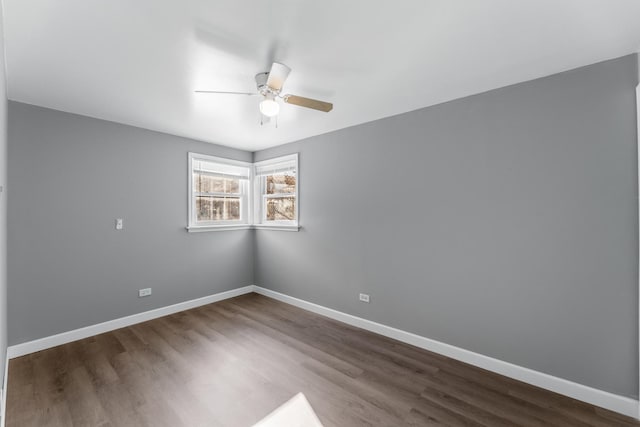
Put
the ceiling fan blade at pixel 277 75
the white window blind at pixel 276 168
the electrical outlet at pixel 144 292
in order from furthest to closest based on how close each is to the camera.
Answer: the white window blind at pixel 276 168
the electrical outlet at pixel 144 292
the ceiling fan blade at pixel 277 75

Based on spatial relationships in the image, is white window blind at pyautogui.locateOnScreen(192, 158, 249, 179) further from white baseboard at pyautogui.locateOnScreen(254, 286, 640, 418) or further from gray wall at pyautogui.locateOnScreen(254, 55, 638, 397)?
white baseboard at pyautogui.locateOnScreen(254, 286, 640, 418)

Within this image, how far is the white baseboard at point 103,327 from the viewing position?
2.65m

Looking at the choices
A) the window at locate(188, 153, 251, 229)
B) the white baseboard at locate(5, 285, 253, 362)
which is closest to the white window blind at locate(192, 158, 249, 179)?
the window at locate(188, 153, 251, 229)

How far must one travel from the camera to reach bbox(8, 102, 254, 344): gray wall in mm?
2674

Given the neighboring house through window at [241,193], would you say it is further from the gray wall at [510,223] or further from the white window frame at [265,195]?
the gray wall at [510,223]

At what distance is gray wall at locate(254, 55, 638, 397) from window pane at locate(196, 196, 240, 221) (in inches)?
79.7

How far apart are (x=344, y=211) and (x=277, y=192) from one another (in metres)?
1.49

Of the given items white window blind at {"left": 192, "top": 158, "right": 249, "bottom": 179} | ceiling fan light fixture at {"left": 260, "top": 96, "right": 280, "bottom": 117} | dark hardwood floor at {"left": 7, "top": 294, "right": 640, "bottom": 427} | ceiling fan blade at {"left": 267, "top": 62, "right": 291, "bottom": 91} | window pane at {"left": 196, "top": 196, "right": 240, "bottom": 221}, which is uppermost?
ceiling fan blade at {"left": 267, "top": 62, "right": 291, "bottom": 91}

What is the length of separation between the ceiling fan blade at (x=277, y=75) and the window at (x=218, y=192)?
8.05 feet

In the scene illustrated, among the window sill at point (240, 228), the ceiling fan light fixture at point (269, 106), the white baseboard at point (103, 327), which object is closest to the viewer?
the ceiling fan light fixture at point (269, 106)

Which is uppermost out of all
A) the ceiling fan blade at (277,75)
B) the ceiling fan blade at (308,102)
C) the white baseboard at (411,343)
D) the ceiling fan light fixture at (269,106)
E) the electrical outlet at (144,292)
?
the ceiling fan blade at (277,75)

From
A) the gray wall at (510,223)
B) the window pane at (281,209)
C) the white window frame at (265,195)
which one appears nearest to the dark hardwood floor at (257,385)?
the gray wall at (510,223)

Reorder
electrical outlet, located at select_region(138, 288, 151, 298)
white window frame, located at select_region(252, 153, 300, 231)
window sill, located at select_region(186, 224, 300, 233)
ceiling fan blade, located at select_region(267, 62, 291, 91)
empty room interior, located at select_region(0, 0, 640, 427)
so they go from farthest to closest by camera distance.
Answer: white window frame, located at select_region(252, 153, 300, 231), window sill, located at select_region(186, 224, 300, 233), electrical outlet, located at select_region(138, 288, 151, 298), ceiling fan blade, located at select_region(267, 62, 291, 91), empty room interior, located at select_region(0, 0, 640, 427)

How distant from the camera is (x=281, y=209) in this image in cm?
449
